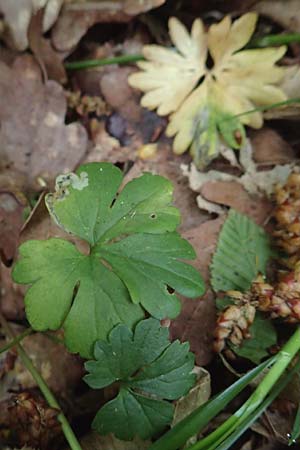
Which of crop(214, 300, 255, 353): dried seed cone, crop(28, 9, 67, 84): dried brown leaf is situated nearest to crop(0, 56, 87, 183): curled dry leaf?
crop(28, 9, 67, 84): dried brown leaf

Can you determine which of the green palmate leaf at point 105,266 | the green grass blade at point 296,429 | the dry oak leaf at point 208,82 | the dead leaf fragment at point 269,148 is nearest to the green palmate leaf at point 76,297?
the green palmate leaf at point 105,266

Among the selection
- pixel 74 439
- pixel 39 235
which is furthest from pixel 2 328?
pixel 74 439

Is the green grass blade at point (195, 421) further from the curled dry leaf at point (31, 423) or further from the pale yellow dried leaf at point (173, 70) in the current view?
the pale yellow dried leaf at point (173, 70)

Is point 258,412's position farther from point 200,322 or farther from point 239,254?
point 239,254

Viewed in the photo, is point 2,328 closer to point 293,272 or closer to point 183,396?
point 183,396

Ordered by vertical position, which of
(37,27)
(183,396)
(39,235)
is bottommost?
(183,396)

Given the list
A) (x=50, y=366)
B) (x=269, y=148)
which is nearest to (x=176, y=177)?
(x=269, y=148)
